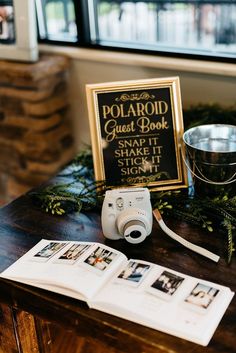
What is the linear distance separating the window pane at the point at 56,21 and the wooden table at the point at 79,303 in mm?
952

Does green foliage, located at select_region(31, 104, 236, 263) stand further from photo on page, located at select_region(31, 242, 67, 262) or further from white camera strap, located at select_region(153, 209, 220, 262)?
photo on page, located at select_region(31, 242, 67, 262)

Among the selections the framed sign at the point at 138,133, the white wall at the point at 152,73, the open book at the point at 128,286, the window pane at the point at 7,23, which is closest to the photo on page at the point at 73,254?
the open book at the point at 128,286

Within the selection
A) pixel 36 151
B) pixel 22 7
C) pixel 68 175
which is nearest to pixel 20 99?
pixel 36 151

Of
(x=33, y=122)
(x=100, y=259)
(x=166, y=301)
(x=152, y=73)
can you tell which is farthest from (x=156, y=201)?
(x=33, y=122)

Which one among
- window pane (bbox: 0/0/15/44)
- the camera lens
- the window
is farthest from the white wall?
the camera lens

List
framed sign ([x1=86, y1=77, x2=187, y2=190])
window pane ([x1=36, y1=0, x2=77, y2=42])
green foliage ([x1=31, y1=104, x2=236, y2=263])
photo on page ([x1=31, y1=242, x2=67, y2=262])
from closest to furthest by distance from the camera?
photo on page ([x1=31, y1=242, x2=67, y2=262]), green foliage ([x1=31, y1=104, x2=236, y2=263]), framed sign ([x1=86, y1=77, x2=187, y2=190]), window pane ([x1=36, y1=0, x2=77, y2=42])

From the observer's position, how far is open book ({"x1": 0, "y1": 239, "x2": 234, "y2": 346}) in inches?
37.3

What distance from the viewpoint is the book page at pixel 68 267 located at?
104 cm

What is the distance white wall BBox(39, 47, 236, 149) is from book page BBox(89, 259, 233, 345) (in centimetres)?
91

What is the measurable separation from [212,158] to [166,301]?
1.48 ft

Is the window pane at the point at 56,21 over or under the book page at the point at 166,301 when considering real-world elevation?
over

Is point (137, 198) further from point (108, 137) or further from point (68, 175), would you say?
point (68, 175)

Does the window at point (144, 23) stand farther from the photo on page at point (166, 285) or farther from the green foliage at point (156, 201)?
the photo on page at point (166, 285)

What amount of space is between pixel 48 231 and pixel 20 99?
90cm
